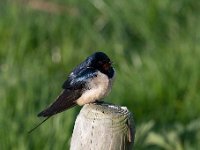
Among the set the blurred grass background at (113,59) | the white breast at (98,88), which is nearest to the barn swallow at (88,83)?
the white breast at (98,88)

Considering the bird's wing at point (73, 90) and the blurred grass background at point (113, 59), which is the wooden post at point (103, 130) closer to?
the bird's wing at point (73, 90)

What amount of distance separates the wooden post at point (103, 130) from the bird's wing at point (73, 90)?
0.32m

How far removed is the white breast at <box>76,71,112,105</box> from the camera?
3.58 m

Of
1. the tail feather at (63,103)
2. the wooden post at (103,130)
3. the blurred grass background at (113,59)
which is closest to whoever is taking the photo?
the wooden post at (103,130)

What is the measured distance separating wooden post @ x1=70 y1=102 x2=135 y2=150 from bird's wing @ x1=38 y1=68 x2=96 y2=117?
1.04 ft

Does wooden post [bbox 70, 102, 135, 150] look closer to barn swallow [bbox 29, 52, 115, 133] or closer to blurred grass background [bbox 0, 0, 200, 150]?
barn swallow [bbox 29, 52, 115, 133]

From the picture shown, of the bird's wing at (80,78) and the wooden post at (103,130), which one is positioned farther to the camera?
the bird's wing at (80,78)

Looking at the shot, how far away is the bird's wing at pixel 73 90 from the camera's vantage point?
356 centimetres

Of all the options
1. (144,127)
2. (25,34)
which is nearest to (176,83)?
(144,127)

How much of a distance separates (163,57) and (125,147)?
3.32 meters

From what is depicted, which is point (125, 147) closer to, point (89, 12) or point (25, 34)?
point (25, 34)

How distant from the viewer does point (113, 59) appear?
6793 mm

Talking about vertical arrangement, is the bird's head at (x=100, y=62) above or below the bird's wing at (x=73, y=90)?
above

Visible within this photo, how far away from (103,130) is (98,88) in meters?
0.47
